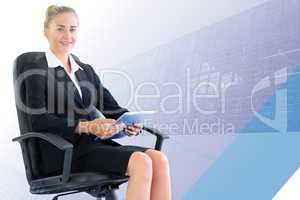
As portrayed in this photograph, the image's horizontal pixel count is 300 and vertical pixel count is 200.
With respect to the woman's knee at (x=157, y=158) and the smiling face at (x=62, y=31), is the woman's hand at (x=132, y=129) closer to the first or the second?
the woman's knee at (x=157, y=158)

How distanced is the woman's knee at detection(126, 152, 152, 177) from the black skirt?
0.07ft

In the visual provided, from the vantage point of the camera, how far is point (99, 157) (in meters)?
2.09

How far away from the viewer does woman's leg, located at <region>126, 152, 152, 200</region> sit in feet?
6.38

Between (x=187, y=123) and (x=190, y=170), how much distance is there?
354 millimetres

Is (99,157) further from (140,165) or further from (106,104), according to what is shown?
(106,104)

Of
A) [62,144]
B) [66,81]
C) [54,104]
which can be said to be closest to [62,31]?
[66,81]

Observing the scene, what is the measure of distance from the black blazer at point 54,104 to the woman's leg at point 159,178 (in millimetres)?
311

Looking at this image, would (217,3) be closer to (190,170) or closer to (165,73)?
(165,73)

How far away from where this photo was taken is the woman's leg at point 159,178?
6.72 ft

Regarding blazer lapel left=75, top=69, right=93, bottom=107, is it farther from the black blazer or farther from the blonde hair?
the blonde hair

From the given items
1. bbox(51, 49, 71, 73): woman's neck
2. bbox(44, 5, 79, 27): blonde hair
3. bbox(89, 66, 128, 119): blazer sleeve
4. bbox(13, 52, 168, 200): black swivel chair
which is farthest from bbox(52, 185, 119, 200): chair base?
bbox(44, 5, 79, 27): blonde hair

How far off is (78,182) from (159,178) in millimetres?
338

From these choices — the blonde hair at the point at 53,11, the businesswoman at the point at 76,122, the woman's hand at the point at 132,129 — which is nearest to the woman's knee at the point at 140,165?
the businesswoman at the point at 76,122

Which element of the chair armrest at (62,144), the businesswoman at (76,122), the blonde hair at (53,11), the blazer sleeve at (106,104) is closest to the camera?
the chair armrest at (62,144)
